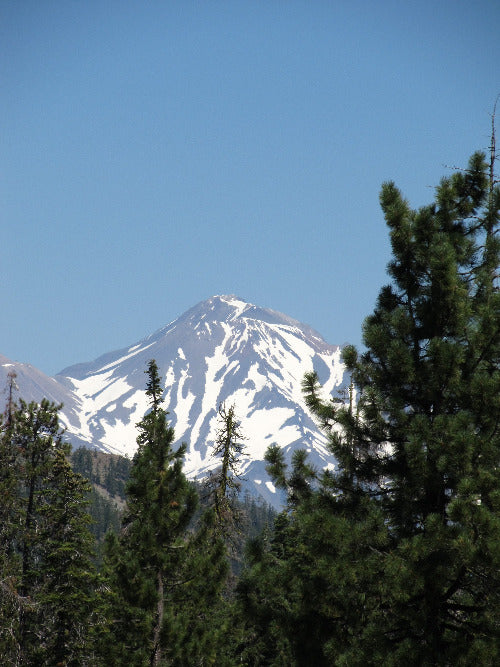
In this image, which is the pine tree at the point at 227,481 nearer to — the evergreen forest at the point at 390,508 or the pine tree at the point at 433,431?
the evergreen forest at the point at 390,508

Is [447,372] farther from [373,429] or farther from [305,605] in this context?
[305,605]

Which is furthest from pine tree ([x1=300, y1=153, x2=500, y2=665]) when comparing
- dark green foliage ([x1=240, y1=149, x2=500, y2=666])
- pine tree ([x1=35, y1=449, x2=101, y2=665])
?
pine tree ([x1=35, y1=449, x2=101, y2=665])

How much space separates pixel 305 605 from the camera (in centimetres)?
1140

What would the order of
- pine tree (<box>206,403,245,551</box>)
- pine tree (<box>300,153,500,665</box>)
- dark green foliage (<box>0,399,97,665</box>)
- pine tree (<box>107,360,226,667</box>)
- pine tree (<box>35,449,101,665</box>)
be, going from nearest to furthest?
pine tree (<box>300,153,500,665</box>) → pine tree (<box>107,360,226,667</box>) → dark green foliage (<box>0,399,97,665</box>) → pine tree (<box>35,449,101,665</box>) → pine tree (<box>206,403,245,551</box>)

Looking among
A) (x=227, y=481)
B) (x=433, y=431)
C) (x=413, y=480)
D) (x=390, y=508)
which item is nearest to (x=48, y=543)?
(x=227, y=481)

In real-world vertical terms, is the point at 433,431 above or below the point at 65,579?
above

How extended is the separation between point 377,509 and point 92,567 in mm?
17819

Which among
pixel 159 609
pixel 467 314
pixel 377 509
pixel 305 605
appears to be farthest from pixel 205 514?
pixel 467 314

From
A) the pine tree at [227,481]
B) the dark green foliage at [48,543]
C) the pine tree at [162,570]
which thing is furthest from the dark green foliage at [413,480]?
the pine tree at [227,481]

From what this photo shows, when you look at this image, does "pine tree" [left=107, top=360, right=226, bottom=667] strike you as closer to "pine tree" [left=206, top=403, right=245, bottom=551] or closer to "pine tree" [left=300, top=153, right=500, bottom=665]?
"pine tree" [left=300, top=153, right=500, bottom=665]

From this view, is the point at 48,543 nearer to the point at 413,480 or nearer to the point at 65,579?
the point at 65,579

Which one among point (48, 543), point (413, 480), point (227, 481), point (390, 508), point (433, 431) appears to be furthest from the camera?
point (227, 481)

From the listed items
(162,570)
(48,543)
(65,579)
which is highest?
(48,543)

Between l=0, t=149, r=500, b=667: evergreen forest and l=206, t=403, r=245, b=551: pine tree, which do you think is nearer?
l=0, t=149, r=500, b=667: evergreen forest
